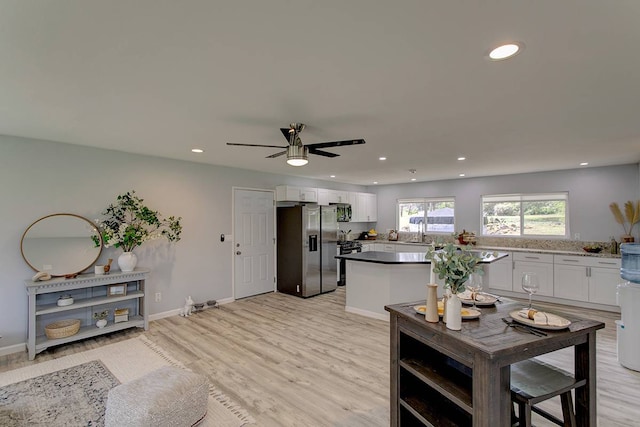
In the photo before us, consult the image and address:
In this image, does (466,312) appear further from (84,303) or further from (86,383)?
(84,303)

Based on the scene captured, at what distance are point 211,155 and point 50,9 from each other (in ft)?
10.1

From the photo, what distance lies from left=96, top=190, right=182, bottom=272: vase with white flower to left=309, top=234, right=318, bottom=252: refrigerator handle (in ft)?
7.99

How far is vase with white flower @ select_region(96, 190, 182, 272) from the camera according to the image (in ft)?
12.8

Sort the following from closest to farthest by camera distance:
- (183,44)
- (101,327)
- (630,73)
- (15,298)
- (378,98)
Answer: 1. (183,44)
2. (630,73)
3. (378,98)
4. (15,298)
5. (101,327)

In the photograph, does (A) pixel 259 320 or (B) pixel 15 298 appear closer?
(B) pixel 15 298

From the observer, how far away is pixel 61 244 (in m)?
3.69

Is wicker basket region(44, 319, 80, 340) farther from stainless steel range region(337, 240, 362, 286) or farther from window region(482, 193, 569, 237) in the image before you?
window region(482, 193, 569, 237)

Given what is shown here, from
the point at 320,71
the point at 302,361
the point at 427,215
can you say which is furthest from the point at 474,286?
the point at 427,215

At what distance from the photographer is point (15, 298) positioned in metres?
3.42

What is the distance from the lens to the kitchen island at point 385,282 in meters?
4.41

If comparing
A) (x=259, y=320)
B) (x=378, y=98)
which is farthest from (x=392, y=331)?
(x=259, y=320)

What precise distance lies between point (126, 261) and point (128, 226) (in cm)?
46

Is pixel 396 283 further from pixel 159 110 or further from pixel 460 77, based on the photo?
pixel 159 110

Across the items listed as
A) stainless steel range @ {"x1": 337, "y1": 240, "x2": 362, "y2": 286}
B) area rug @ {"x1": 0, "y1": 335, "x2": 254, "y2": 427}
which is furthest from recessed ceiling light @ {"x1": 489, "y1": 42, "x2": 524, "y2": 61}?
stainless steel range @ {"x1": 337, "y1": 240, "x2": 362, "y2": 286}
